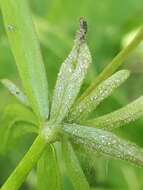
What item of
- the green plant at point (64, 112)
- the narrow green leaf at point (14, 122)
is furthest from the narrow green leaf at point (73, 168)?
the narrow green leaf at point (14, 122)

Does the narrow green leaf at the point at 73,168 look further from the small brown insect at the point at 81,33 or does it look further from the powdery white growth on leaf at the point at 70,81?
the small brown insect at the point at 81,33

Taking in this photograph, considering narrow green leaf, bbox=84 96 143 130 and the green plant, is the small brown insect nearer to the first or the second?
the green plant

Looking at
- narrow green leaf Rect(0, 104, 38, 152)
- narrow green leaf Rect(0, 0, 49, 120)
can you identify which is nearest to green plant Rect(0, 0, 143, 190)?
narrow green leaf Rect(0, 0, 49, 120)

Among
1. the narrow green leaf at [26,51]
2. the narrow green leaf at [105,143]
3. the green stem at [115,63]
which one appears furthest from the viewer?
the green stem at [115,63]

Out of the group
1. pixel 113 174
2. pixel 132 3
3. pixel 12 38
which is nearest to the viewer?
pixel 12 38

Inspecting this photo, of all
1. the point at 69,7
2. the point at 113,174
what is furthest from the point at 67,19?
the point at 113,174

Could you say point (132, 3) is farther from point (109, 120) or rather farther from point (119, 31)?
point (109, 120)

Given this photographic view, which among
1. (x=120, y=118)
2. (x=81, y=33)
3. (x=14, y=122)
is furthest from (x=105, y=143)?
(x=14, y=122)

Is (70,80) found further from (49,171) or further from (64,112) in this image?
(49,171)
